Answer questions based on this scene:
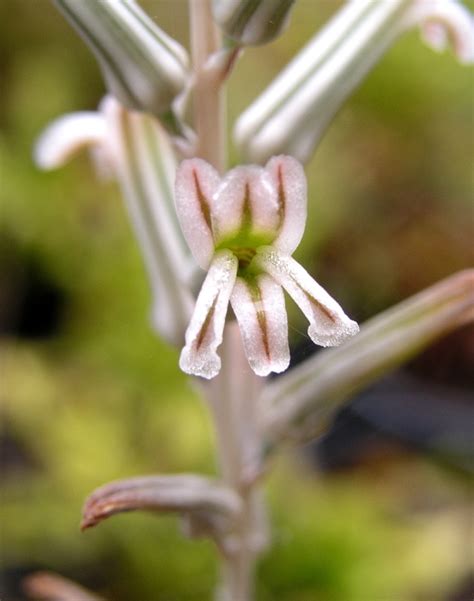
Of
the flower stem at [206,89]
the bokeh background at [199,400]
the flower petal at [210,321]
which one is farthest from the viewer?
the bokeh background at [199,400]

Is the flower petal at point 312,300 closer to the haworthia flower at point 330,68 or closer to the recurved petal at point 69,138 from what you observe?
the haworthia flower at point 330,68

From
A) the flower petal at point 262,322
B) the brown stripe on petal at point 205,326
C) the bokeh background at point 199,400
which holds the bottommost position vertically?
the bokeh background at point 199,400

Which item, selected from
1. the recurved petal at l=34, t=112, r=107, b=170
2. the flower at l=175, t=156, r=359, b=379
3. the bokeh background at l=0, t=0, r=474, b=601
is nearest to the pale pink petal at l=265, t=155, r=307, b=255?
the flower at l=175, t=156, r=359, b=379

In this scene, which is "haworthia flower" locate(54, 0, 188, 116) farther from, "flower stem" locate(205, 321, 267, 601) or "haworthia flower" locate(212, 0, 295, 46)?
"flower stem" locate(205, 321, 267, 601)

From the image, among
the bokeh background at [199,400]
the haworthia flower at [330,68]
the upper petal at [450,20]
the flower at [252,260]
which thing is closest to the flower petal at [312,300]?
the flower at [252,260]

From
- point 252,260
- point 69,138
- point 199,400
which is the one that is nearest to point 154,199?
point 69,138

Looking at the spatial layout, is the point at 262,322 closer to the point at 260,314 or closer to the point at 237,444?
the point at 260,314

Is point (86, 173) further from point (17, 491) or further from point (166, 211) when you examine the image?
point (166, 211)
